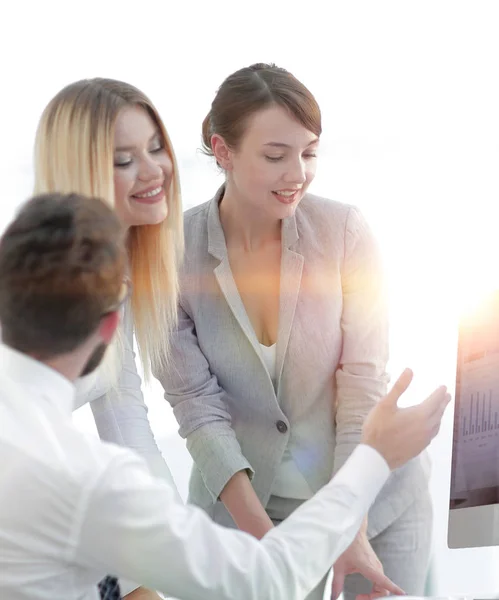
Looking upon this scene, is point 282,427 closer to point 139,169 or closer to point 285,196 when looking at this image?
point 285,196

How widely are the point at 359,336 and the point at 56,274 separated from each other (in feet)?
3.31

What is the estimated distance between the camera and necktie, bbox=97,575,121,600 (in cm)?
158

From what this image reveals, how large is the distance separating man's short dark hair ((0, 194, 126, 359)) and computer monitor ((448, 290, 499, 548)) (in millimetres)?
708

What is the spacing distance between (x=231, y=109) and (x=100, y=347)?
3.18 ft

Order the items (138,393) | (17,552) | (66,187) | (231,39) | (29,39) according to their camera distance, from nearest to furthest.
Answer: (17,552) < (66,187) < (138,393) < (29,39) < (231,39)

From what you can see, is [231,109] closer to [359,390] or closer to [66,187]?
[66,187]

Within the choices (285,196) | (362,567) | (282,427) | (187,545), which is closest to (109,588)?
(187,545)

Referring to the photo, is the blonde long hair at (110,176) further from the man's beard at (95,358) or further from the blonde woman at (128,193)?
the man's beard at (95,358)

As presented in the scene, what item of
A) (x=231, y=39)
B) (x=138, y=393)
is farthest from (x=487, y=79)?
(x=138, y=393)

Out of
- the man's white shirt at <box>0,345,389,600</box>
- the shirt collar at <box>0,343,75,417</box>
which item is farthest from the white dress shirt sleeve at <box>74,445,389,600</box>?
→ the shirt collar at <box>0,343,75,417</box>

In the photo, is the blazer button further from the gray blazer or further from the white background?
the white background

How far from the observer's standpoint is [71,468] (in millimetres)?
1203

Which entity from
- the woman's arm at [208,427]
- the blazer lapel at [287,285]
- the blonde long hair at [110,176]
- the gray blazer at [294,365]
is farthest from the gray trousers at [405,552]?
the blonde long hair at [110,176]

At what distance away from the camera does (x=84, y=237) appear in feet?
4.09
